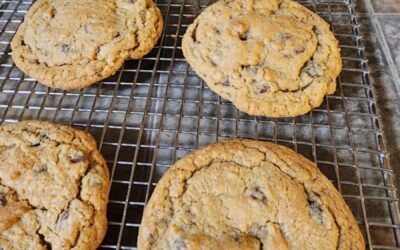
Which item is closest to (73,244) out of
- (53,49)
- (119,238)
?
(119,238)

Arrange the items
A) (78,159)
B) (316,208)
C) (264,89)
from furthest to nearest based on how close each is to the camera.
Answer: (264,89)
(78,159)
(316,208)

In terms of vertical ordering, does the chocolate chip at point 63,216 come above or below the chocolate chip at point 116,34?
below

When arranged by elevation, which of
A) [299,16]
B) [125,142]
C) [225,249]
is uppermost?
[299,16]

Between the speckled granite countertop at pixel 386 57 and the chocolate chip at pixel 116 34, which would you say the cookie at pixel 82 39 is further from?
the speckled granite countertop at pixel 386 57

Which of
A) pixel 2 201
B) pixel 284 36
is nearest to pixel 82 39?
pixel 2 201

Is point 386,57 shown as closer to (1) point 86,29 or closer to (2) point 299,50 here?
(2) point 299,50

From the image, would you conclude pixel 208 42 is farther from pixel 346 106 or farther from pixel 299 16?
pixel 346 106

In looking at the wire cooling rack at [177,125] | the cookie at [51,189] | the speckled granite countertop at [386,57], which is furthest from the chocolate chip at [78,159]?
the speckled granite countertop at [386,57]
